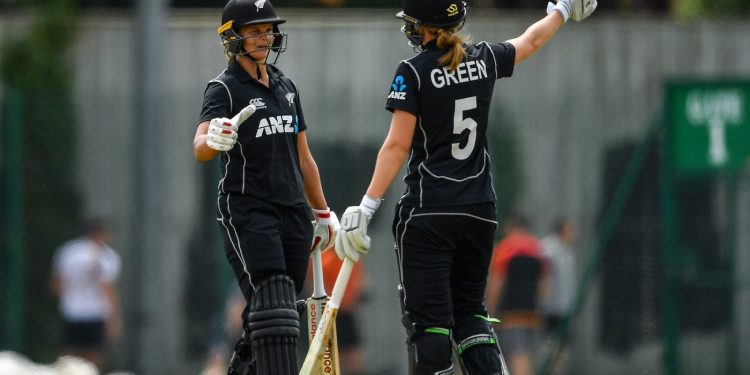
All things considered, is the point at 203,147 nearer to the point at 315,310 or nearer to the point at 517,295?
the point at 315,310

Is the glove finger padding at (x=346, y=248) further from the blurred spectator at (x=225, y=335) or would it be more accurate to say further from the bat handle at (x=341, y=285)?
the blurred spectator at (x=225, y=335)

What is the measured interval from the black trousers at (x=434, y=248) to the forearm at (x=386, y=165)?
20 cm

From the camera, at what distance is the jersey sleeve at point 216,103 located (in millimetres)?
7293

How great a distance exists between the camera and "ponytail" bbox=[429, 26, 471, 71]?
732 cm

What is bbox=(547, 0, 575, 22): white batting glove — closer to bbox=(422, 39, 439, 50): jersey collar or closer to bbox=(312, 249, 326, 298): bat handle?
bbox=(422, 39, 439, 50): jersey collar

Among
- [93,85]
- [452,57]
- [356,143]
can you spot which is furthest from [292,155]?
[93,85]

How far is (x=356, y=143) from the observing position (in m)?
14.7

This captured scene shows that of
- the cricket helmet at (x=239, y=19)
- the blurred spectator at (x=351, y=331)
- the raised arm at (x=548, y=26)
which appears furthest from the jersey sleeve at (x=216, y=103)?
the blurred spectator at (x=351, y=331)

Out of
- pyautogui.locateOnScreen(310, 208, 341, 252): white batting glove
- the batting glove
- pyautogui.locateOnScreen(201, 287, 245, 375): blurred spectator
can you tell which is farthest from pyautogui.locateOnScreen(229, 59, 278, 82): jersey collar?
pyautogui.locateOnScreen(201, 287, 245, 375): blurred spectator

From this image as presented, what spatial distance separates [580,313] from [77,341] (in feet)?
16.1

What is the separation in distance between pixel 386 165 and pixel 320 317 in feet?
3.13

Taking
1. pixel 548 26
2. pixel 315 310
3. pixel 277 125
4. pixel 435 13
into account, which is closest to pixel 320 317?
pixel 315 310

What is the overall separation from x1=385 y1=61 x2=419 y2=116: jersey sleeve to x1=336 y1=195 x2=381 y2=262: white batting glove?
48cm

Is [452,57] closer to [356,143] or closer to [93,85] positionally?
[356,143]
